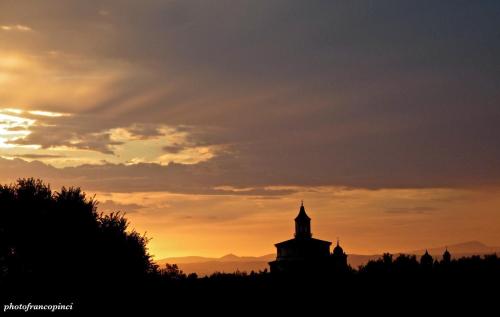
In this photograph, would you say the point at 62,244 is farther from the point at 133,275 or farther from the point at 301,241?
the point at 301,241

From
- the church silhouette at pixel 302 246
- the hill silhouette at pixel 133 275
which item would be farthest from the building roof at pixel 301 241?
the hill silhouette at pixel 133 275

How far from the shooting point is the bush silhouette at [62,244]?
6881 centimetres

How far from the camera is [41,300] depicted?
202 feet

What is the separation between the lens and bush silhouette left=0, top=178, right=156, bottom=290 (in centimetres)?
6881

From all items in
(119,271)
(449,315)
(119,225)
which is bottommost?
(449,315)

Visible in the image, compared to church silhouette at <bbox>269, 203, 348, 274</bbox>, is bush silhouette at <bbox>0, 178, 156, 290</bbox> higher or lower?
lower

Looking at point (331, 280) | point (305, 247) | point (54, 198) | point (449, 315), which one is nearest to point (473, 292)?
point (449, 315)

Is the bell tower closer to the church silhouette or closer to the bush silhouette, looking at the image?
the church silhouette

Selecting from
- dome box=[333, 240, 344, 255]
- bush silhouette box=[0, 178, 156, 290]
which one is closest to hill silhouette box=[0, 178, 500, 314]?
bush silhouette box=[0, 178, 156, 290]

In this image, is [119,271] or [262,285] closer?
[262,285]

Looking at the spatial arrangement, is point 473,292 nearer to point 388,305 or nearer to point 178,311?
point 388,305

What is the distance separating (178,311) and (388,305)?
1467 cm

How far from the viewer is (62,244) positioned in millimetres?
71812

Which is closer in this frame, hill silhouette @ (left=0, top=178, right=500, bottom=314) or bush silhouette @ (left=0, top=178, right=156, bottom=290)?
hill silhouette @ (left=0, top=178, right=500, bottom=314)
